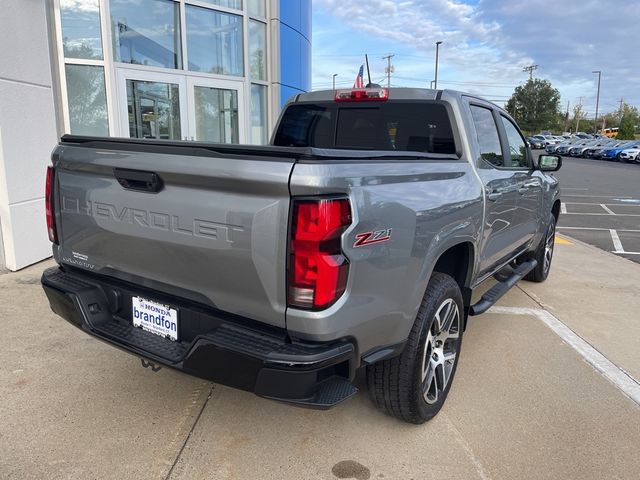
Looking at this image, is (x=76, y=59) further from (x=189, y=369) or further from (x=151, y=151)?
(x=189, y=369)

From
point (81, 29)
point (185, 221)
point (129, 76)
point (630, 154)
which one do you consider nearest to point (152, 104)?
point (129, 76)

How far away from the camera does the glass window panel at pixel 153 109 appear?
344 inches

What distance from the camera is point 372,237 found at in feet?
7.09

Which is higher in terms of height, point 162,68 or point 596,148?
point 162,68

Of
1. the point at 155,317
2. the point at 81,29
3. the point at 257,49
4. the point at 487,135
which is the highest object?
the point at 257,49

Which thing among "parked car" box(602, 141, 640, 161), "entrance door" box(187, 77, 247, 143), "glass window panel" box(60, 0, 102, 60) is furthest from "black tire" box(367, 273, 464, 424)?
"parked car" box(602, 141, 640, 161)

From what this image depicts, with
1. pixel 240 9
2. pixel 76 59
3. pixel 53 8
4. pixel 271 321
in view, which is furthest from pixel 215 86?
pixel 271 321

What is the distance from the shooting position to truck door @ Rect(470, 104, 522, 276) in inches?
140

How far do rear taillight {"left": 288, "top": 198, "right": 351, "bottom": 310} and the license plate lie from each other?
74 cm

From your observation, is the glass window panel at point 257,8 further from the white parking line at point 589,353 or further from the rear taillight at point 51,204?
the rear taillight at point 51,204

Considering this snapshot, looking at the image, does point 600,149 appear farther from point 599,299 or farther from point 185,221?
point 185,221

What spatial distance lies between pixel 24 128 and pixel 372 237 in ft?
16.8

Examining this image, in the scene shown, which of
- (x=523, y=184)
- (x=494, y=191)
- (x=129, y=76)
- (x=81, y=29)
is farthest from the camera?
(x=129, y=76)

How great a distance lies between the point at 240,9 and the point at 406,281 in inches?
384
